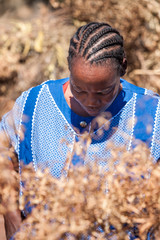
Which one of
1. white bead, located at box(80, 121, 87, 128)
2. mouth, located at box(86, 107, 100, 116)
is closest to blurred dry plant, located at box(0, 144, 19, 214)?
white bead, located at box(80, 121, 87, 128)

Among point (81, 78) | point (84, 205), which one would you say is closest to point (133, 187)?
point (84, 205)

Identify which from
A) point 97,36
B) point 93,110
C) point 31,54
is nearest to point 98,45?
point 97,36

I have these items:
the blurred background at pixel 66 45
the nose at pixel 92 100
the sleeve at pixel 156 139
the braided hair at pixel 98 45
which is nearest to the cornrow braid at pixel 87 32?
the braided hair at pixel 98 45

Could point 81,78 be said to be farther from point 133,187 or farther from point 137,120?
point 133,187

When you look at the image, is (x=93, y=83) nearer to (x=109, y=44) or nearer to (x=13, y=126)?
(x=109, y=44)

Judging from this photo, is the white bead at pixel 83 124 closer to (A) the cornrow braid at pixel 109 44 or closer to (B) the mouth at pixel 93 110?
(B) the mouth at pixel 93 110

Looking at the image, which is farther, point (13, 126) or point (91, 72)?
point (13, 126)

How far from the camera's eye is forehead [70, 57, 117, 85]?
133cm

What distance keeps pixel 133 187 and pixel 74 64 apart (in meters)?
0.62

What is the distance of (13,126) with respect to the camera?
1.79 meters

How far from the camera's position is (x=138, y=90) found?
170 cm

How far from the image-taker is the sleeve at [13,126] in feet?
5.79

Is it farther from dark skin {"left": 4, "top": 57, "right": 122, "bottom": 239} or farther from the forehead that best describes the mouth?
the forehead

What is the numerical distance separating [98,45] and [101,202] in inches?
26.7
